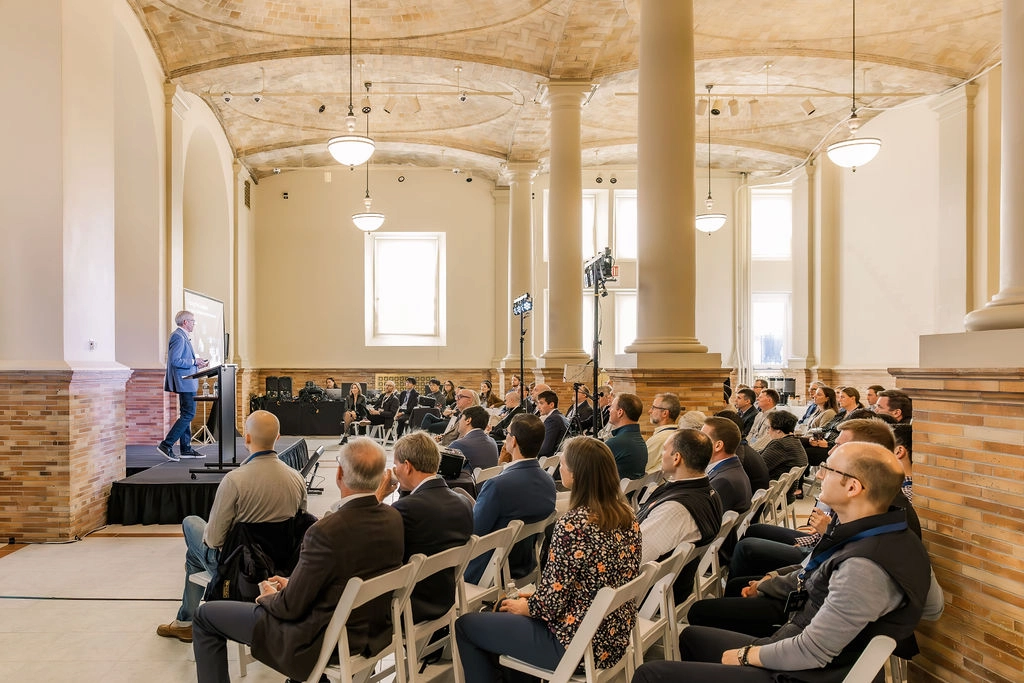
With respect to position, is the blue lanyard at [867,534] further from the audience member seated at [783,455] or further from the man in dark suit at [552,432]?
the man in dark suit at [552,432]

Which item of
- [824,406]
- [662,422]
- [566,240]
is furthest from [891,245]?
[662,422]

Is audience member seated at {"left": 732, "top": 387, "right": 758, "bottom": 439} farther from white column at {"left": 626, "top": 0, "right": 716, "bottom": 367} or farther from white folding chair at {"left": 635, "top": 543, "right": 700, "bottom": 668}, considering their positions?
white folding chair at {"left": 635, "top": 543, "right": 700, "bottom": 668}

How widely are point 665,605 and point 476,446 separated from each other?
109 inches

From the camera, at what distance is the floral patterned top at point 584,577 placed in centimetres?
253

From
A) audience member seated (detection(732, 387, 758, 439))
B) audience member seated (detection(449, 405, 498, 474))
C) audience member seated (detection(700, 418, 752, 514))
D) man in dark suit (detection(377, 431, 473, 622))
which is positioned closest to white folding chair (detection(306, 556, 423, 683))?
man in dark suit (detection(377, 431, 473, 622))

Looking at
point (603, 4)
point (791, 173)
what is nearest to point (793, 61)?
point (603, 4)

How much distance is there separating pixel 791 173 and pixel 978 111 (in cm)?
582

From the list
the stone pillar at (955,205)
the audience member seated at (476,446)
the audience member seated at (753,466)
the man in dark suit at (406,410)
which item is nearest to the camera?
the audience member seated at (753,466)

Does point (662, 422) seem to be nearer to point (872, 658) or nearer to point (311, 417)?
point (872, 658)

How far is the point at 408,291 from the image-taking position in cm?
1852

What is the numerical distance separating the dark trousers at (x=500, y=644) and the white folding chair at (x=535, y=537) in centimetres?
73

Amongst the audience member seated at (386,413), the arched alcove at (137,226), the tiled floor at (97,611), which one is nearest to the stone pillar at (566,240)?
the audience member seated at (386,413)

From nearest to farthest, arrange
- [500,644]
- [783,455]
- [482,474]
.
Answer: [500,644]
[482,474]
[783,455]

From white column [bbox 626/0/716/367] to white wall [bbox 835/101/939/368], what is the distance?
23.8ft
